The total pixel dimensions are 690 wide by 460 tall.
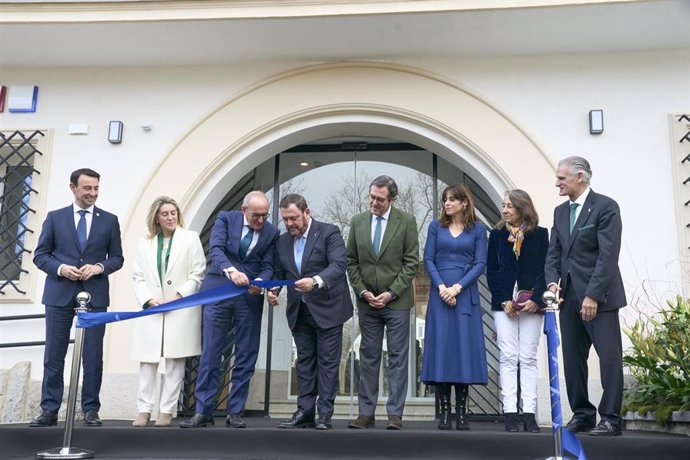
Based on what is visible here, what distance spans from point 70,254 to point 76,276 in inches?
9.2

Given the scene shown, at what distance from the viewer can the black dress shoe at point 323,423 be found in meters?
4.34

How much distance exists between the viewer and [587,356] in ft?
14.2

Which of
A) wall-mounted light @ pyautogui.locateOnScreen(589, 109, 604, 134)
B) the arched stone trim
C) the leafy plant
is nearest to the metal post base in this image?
the arched stone trim

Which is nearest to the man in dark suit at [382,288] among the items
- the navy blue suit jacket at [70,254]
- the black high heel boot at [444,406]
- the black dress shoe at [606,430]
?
the black high heel boot at [444,406]

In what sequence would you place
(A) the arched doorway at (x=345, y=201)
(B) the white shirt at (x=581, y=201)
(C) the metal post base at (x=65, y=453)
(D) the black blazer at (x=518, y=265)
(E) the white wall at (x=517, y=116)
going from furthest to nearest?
(A) the arched doorway at (x=345, y=201) → (E) the white wall at (x=517, y=116) → (D) the black blazer at (x=518, y=265) → (B) the white shirt at (x=581, y=201) → (C) the metal post base at (x=65, y=453)

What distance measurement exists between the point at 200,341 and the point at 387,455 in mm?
1684

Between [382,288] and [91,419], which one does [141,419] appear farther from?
[382,288]

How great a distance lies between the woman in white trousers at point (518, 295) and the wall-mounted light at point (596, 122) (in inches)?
73.3

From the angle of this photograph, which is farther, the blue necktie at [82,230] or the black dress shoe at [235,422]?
the blue necktie at [82,230]

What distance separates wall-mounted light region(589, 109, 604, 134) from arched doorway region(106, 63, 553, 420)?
0.65 m

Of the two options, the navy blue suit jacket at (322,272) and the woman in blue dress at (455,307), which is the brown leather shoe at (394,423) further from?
the navy blue suit jacket at (322,272)

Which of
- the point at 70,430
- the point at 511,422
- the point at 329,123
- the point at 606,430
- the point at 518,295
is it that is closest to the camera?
the point at 606,430

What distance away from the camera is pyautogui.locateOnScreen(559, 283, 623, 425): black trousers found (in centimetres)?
408

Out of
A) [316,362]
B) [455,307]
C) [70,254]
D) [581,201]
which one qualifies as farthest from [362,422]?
[70,254]
